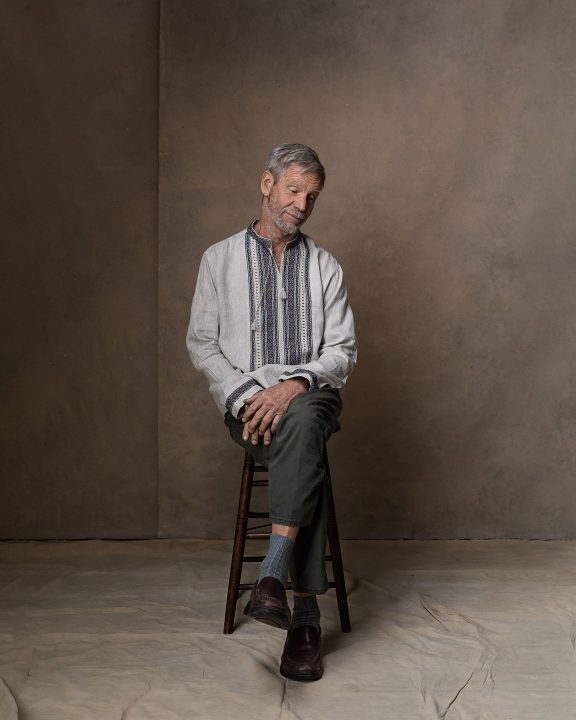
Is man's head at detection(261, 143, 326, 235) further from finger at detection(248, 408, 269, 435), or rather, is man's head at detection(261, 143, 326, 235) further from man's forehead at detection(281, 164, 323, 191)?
finger at detection(248, 408, 269, 435)

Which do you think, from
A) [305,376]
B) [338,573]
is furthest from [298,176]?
[338,573]

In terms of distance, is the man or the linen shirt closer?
the man

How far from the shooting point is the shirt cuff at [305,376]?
100 inches

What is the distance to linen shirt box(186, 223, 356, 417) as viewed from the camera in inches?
108

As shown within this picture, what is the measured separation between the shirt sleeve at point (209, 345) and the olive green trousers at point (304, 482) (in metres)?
0.25

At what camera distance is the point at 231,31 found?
12.2ft

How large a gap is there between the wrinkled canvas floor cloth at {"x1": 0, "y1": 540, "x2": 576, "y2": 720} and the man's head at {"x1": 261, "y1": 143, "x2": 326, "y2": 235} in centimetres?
132

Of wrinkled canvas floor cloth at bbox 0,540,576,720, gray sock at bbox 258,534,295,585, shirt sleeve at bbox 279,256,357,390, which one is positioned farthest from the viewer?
shirt sleeve at bbox 279,256,357,390

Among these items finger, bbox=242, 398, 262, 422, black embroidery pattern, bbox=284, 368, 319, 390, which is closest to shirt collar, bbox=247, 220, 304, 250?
black embroidery pattern, bbox=284, 368, 319, 390

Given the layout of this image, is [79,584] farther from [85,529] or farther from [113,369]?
[113,369]

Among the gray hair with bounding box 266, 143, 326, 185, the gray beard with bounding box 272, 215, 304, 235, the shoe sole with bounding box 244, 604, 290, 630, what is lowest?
the shoe sole with bounding box 244, 604, 290, 630

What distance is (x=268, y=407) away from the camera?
2.47 meters

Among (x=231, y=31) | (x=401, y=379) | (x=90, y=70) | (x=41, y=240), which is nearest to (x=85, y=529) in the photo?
(x=41, y=240)

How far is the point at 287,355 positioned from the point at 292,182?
548 millimetres
